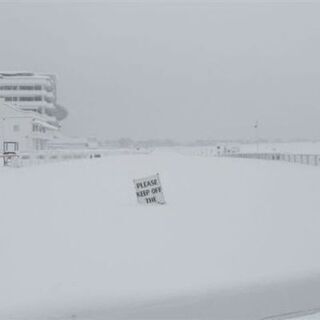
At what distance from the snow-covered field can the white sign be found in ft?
1.11

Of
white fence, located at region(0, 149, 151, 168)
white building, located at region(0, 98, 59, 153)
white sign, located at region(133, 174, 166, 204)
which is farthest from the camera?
white building, located at region(0, 98, 59, 153)

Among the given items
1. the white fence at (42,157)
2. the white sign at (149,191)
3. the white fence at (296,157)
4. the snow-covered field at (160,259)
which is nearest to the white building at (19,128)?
the white fence at (42,157)

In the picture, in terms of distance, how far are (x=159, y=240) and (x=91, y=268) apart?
5.73 ft

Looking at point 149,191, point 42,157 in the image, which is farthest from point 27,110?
point 149,191

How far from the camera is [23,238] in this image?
8.34 meters

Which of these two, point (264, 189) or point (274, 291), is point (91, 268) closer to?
point (274, 291)

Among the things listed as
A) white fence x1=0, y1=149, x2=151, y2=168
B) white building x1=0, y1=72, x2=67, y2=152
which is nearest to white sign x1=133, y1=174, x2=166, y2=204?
white fence x1=0, y1=149, x2=151, y2=168

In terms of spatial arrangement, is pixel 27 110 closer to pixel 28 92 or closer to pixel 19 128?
pixel 28 92

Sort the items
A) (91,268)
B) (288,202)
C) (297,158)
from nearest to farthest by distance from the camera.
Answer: (91,268), (288,202), (297,158)

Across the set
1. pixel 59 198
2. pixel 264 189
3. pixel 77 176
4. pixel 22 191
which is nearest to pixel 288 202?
pixel 264 189

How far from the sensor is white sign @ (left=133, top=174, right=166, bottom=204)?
11377mm

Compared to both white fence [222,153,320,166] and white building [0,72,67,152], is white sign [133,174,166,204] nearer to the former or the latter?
white fence [222,153,320,166]

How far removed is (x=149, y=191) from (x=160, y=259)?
468 centimetres

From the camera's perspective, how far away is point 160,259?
702 cm
